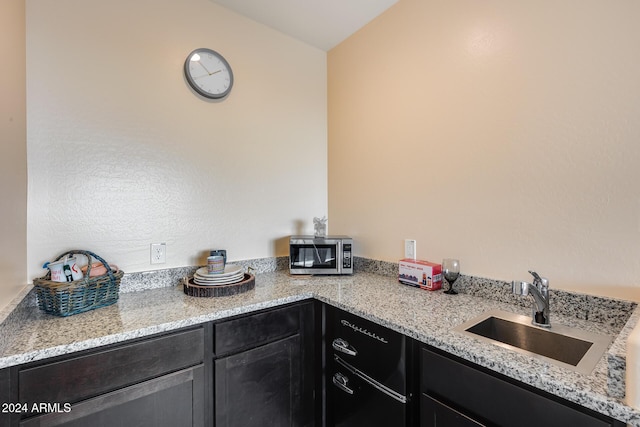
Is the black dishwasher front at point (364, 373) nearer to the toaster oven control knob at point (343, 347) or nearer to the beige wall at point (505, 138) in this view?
the toaster oven control knob at point (343, 347)

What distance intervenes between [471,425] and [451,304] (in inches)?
19.7

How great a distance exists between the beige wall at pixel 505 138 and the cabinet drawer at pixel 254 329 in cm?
75

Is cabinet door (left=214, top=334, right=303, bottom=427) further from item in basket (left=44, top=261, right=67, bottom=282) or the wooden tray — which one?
item in basket (left=44, top=261, right=67, bottom=282)

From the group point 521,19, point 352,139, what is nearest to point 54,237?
point 352,139

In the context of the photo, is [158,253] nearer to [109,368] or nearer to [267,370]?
[109,368]

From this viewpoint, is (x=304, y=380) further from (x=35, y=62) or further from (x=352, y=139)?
(x=35, y=62)

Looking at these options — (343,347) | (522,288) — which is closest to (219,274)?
(343,347)

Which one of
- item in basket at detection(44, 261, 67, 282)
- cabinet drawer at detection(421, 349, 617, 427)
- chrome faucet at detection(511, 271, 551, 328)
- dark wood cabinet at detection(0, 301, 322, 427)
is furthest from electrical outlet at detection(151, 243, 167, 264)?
chrome faucet at detection(511, 271, 551, 328)

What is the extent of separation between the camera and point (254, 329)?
129 centimetres

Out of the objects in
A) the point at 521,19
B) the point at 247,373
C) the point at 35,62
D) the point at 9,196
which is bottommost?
the point at 247,373

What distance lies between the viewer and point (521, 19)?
1251mm

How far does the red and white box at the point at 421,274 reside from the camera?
4.90ft

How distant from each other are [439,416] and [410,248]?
2.93 ft

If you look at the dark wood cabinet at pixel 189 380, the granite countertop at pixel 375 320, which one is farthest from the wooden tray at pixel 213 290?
the dark wood cabinet at pixel 189 380
